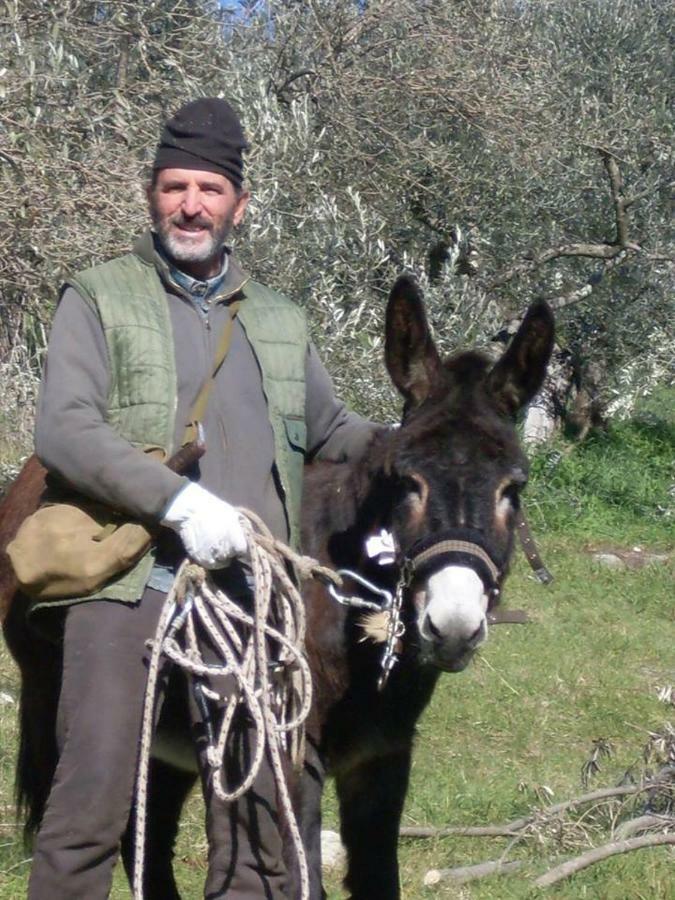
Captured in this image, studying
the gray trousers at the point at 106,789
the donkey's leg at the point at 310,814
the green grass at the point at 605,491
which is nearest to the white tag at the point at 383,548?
the donkey's leg at the point at 310,814

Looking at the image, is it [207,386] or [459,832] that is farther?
[459,832]

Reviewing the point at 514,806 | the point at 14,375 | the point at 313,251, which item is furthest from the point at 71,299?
the point at 313,251

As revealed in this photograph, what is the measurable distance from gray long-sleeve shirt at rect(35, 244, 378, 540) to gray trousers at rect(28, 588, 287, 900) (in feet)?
0.95

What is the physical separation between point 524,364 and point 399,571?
665mm

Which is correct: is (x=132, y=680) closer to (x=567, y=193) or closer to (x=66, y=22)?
(x=66, y=22)

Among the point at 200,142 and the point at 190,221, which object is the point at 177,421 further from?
the point at 200,142

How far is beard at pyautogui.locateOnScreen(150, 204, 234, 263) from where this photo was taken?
322 centimetres

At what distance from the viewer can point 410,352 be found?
3672mm

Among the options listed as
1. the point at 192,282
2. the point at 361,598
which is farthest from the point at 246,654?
the point at 192,282

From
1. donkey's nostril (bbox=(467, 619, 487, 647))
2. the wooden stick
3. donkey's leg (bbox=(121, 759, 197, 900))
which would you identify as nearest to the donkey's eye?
donkey's nostril (bbox=(467, 619, 487, 647))

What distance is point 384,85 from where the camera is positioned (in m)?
8.61

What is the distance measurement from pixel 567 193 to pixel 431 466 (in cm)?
702

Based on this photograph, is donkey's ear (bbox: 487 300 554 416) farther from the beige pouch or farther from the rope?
the beige pouch

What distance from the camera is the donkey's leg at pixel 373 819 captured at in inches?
153
